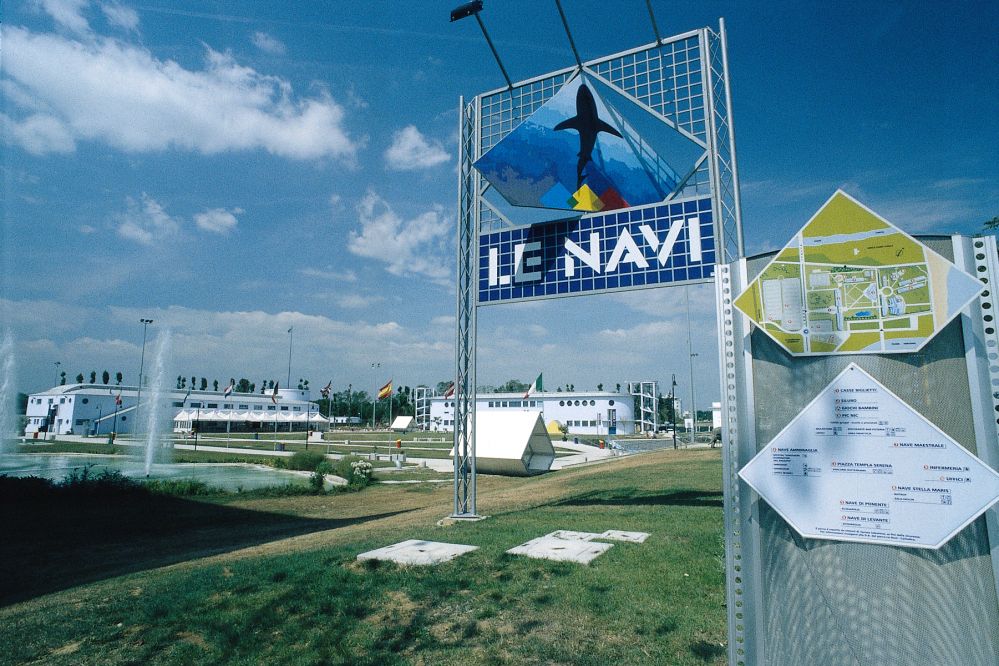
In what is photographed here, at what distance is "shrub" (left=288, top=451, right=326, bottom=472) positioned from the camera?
28928 millimetres

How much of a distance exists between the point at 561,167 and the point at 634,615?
10.2 metres

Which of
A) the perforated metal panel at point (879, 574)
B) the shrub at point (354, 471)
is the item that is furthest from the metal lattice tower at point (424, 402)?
the perforated metal panel at point (879, 574)

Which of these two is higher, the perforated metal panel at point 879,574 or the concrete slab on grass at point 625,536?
the perforated metal panel at point 879,574

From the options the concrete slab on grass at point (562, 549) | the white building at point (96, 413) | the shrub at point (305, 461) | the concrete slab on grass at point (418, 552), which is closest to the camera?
the concrete slab on grass at point (562, 549)

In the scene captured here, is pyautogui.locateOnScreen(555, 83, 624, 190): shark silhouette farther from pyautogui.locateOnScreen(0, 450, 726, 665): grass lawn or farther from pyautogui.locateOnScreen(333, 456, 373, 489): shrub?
pyautogui.locateOnScreen(333, 456, 373, 489): shrub

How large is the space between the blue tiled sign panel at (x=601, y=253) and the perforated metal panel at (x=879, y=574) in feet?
27.6

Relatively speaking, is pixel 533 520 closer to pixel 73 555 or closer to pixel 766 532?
pixel 766 532

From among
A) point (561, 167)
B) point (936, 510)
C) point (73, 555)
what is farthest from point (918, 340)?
point (73, 555)

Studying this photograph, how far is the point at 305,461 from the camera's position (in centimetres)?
2908

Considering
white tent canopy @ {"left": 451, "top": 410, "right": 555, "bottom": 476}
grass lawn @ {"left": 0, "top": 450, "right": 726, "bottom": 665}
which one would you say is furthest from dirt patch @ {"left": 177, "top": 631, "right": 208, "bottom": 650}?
white tent canopy @ {"left": 451, "top": 410, "right": 555, "bottom": 476}

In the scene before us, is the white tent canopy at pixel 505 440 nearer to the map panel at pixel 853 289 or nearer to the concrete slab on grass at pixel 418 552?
the concrete slab on grass at pixel 418 552

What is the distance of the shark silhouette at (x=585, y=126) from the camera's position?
41.2 feet

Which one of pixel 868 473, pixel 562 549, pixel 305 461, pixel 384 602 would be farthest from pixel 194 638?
pixel 305 461

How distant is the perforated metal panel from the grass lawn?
69.2 inches
